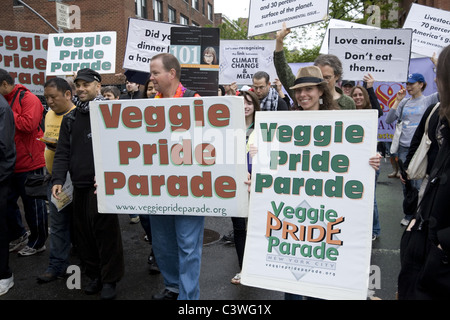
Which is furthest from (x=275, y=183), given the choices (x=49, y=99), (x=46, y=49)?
(x=46, y=49)

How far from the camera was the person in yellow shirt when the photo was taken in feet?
13.4

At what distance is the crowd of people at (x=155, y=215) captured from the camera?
1.92 meters

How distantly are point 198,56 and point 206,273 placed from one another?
2.55 meters

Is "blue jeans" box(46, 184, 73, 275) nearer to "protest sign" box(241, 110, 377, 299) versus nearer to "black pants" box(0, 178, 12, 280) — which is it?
"black pants" box(0, 178, 12, 280)

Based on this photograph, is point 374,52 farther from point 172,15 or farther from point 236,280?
point 172,15

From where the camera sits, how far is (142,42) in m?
6.20

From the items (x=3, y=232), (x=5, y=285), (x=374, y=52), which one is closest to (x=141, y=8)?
(x=374, y=52)

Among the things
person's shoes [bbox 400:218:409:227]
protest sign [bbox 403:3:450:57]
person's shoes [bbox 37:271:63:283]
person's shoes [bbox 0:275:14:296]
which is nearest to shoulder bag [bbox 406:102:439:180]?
person's shoes [bbox 400:218:409:227]

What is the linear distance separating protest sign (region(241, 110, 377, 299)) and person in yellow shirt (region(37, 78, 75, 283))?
233 cm

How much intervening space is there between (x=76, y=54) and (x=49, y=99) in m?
2.66

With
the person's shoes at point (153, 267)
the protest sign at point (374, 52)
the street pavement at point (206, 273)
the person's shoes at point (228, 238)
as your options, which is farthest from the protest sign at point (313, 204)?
the protest sign at point (374, 52)

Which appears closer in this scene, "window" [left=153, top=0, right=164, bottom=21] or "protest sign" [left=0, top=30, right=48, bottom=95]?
"protest sign" [left=0, top=30, right=48, bottom=95]

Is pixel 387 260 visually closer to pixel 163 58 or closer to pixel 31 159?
pixel 163 58

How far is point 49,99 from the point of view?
13.5 ft
